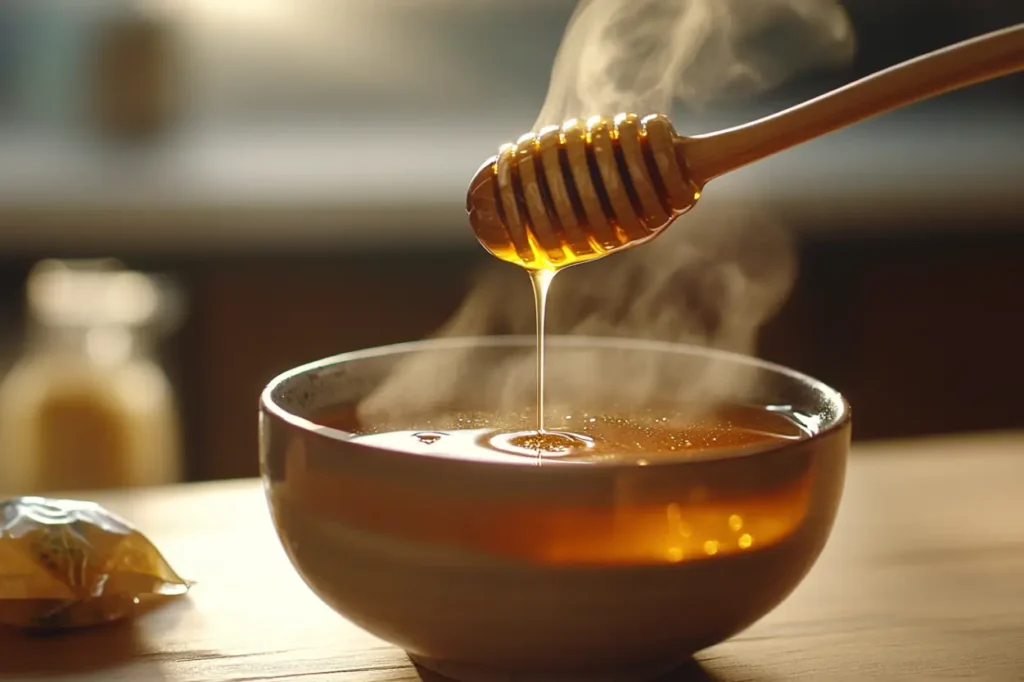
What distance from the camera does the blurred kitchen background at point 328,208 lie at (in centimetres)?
190

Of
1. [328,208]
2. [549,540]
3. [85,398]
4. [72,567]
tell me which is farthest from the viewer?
[328,208]

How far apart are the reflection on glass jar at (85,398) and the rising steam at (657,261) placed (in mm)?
520

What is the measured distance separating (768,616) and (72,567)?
365 mm

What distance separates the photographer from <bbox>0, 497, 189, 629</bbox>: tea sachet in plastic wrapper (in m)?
0.70

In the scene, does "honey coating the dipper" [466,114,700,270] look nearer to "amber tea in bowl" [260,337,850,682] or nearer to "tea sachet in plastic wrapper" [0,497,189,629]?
"amber tea in bowl" [260,337,850,682]

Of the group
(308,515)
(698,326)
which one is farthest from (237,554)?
(698,326)

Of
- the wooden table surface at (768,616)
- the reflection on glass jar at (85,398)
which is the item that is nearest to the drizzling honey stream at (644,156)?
the wooden table surface at (768,616)

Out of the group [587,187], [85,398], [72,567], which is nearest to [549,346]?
[587,187]

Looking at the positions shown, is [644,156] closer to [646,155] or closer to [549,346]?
[646,155]

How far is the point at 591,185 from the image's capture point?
0.66 m

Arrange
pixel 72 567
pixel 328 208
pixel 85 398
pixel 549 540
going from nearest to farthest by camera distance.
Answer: pixel 549 540 < pixel 72 567 < pixel 85 398 < pixel 328 208

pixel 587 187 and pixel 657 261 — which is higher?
pixel 587 187

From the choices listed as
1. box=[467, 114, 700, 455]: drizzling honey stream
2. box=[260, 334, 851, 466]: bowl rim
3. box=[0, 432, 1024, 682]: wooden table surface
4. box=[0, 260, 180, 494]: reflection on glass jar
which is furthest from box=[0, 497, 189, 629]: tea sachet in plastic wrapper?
box=[0, 260, 180, 494]: reflection on glass jar

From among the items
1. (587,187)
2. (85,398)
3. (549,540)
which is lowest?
(85,398)
